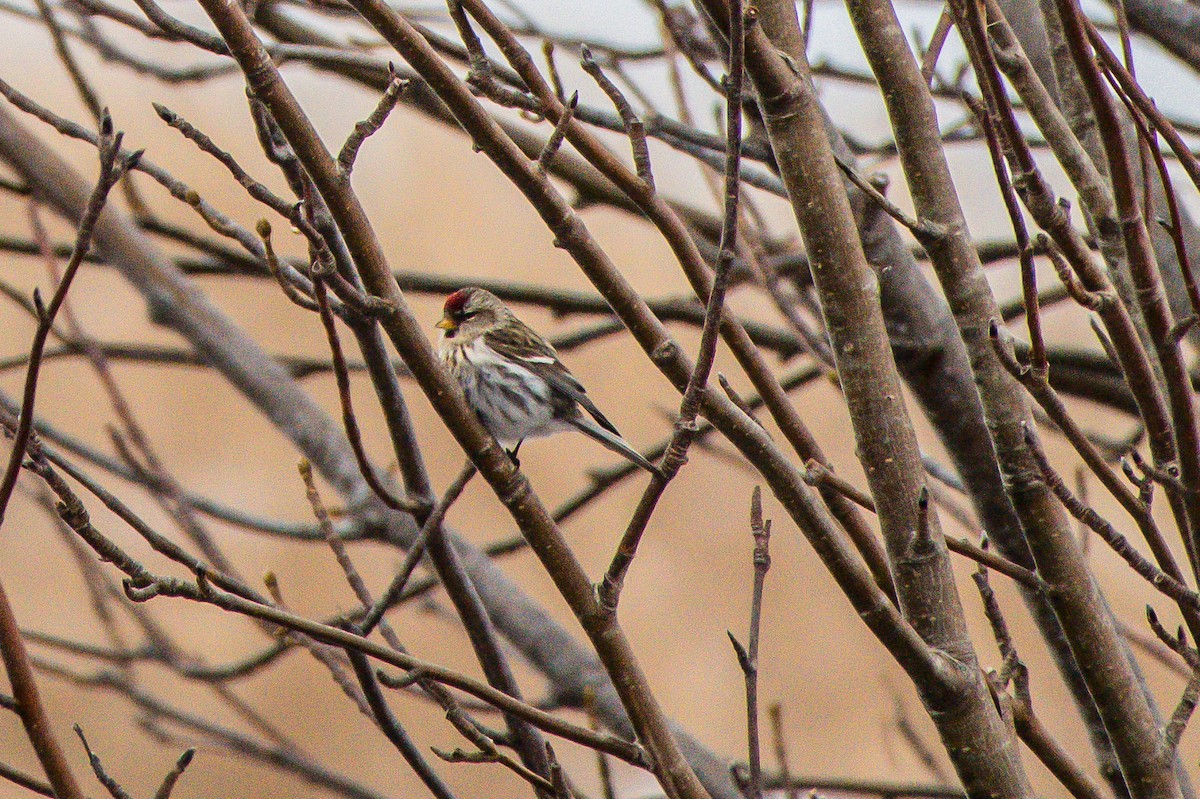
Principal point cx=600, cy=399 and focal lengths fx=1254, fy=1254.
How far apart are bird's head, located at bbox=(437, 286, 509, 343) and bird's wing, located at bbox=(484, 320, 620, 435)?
0.05 metres

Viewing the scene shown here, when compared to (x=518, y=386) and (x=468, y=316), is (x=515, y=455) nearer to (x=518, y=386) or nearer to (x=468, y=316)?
(x=518, y=386)

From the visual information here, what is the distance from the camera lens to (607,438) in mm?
2066

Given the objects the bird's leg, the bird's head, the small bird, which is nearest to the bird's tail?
the small bird

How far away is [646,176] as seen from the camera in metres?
1.14

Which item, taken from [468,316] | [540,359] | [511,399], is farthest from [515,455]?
[468,316]

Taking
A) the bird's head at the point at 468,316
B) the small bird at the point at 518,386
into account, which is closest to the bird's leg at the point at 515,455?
the small bird at the point at 518,386

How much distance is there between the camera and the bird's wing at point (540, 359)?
224cm

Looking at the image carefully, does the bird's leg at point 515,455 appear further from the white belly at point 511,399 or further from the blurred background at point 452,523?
the blurred background at point 452,523

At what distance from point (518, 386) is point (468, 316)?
0.32 meters

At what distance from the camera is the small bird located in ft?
7.38

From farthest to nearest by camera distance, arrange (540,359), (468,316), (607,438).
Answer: (468,316)
(540,359)
(607,438)

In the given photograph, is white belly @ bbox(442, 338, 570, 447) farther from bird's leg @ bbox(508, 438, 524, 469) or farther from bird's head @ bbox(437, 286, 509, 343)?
bird's head @ bbox(437, 286, 509, 343)

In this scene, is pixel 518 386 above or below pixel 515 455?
above

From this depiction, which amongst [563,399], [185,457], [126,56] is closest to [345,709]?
[185,457]
